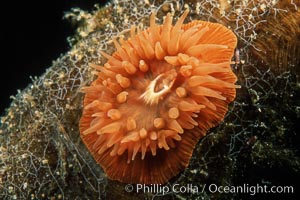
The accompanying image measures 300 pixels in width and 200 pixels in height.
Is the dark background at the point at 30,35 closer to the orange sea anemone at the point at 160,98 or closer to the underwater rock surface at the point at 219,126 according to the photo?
the underwater rock surface at the point at 219,126

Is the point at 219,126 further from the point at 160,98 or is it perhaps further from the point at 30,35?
the point at 30,35

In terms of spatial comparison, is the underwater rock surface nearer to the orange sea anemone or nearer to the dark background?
the orange sea anemone

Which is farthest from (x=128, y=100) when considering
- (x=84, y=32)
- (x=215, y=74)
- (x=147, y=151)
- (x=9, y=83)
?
(x=9, y=83)

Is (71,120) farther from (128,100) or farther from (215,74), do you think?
(215,74)

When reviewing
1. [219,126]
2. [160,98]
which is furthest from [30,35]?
[219,126]

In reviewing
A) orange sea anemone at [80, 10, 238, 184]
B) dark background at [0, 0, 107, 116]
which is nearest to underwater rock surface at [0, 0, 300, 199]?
orange sea anemone at [80, 10, 238, 184]

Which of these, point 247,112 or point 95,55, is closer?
point 247,112
